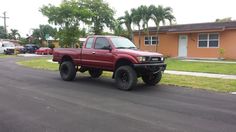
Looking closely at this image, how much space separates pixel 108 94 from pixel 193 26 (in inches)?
793

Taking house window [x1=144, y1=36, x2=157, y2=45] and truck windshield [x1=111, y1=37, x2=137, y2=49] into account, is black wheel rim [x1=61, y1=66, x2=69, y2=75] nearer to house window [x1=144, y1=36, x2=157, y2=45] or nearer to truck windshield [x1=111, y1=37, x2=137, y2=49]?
truck windshield [x1=111, y1=37, x2=137, y2=49]

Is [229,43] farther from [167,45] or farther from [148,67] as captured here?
[148,67]

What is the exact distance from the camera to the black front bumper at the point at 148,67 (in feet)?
33.2

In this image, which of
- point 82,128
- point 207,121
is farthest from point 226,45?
point 82,128

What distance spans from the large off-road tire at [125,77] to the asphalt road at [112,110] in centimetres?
34

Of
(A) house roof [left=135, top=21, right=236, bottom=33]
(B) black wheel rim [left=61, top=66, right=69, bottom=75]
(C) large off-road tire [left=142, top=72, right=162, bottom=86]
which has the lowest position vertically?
(C) large off-road tire [left=142, top=72, right=162, bottom=86]

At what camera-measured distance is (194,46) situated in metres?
26.9

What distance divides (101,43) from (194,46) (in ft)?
55.6

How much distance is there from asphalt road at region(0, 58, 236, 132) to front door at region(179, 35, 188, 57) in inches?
706

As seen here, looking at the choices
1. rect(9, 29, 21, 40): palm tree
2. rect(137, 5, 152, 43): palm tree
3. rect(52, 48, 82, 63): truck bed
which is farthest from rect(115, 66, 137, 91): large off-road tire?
rect(9, 29, 21, 40): palm tree

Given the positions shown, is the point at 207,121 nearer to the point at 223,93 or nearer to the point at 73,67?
the point at 223,93

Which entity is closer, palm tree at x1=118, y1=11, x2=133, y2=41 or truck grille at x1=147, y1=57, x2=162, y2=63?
truck grille at x1=147, y1=57, x2=162, y2=63

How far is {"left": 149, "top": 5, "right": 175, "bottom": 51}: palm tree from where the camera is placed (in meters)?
28.1

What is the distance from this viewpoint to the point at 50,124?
5914 millimetres
